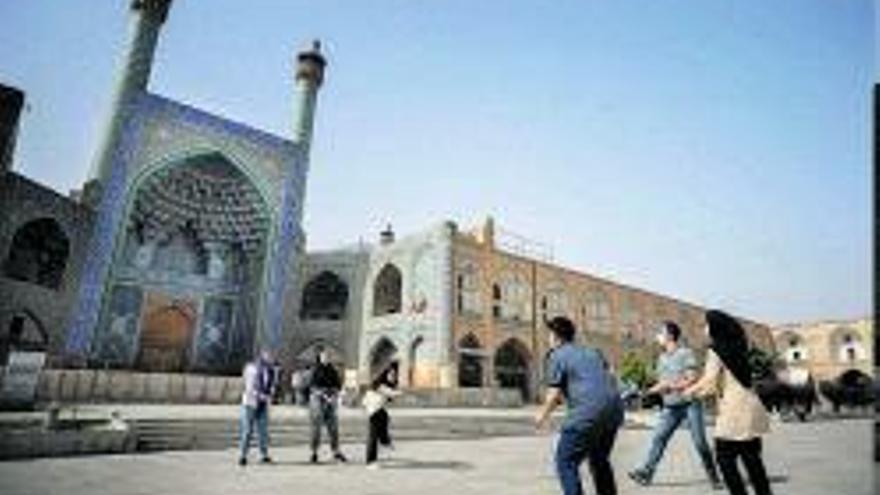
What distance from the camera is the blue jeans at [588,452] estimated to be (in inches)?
163

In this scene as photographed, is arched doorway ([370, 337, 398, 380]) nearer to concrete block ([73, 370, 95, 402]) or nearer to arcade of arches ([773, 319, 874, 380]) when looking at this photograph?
concrete block ([73, 370, 95, 402])

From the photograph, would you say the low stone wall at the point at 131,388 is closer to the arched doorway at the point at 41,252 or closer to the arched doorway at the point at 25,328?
the arched doorway at the point at 25,328

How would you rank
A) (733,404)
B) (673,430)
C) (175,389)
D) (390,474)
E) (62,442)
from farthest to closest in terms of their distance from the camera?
(175,389) → (62,442) → (390,474) → (673,430) → (733,404)

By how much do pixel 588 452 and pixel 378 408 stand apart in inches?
189

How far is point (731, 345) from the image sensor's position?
460 cm

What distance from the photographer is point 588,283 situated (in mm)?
37719

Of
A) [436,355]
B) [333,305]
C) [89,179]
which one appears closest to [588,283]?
[436,355]

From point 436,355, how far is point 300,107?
13.0m

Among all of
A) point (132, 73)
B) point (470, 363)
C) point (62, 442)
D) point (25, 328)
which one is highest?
point (132, 73)

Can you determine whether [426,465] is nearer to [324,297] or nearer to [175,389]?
[175,389]

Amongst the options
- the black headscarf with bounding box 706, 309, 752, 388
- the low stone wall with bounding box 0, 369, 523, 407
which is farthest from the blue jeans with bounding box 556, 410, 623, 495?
the low stone wall with bounding box 0, 369, 523, 407

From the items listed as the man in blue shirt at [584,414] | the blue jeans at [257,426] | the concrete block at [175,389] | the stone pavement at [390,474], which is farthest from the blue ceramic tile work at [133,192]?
the man in blue shirt at [584,414]

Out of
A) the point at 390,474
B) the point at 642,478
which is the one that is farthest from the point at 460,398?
the point at 642,478

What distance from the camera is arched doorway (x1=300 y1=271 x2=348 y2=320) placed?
37.0 metres
